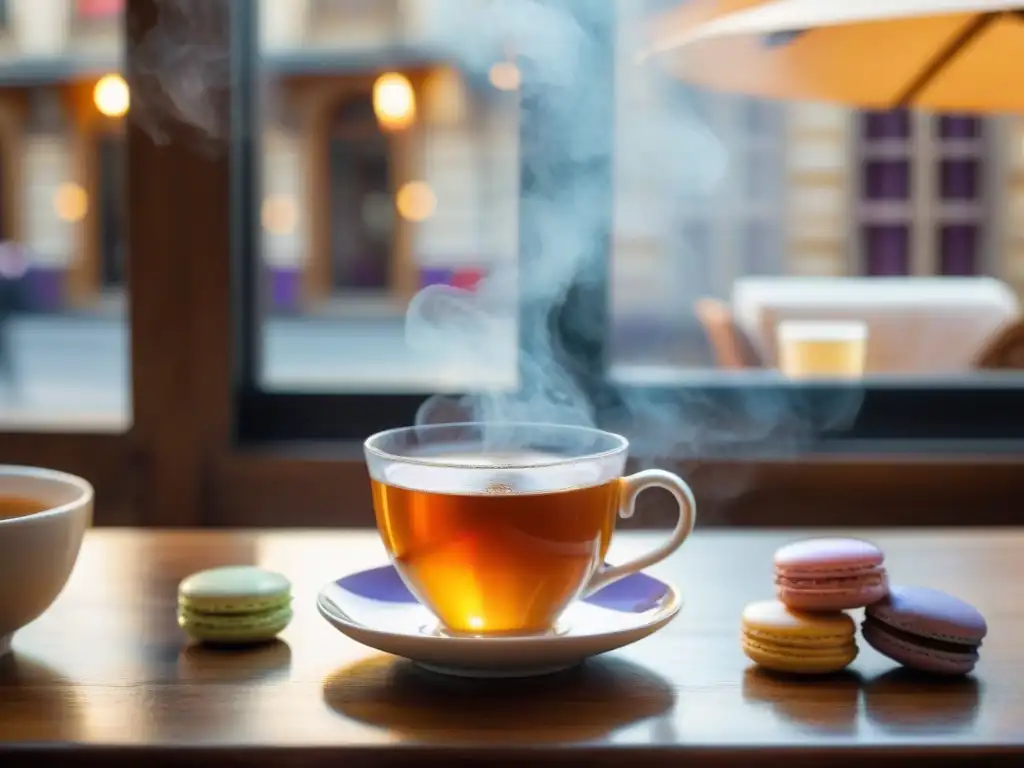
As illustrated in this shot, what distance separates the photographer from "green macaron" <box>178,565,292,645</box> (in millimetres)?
867

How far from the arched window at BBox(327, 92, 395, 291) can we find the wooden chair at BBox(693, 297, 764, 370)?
A: 25.9 feet

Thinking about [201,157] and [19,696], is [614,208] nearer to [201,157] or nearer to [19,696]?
[201,157]

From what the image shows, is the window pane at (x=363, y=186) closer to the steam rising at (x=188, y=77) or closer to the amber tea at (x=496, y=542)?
the steam rising at (x=188, y=77)

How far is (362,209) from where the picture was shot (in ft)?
36.2

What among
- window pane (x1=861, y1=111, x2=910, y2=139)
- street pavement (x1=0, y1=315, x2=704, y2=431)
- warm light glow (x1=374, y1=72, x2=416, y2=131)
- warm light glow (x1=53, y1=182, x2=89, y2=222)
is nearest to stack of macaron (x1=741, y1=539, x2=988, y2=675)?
warm light glow (x1=374, y1=72, x2=416, y2=131)

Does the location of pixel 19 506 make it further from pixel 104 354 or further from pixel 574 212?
pixel 104 354

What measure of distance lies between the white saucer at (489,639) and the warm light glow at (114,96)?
112cm

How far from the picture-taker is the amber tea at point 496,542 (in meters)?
0.77

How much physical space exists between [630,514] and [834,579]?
0.15m

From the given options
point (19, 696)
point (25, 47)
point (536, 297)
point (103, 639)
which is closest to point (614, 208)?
point (536, 297)

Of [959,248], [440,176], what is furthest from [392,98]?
[440,176]

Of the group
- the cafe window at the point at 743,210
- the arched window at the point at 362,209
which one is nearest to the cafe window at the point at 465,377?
the cafe window at the point at 743,210

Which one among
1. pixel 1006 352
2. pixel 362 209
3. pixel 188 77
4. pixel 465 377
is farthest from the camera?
pixel 362 209

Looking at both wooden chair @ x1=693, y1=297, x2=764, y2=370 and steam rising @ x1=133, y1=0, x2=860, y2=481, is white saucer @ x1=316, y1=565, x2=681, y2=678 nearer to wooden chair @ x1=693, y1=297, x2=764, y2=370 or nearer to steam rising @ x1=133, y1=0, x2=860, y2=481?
steam rising @ x1=133, y1=0, x2=860, y2=481
